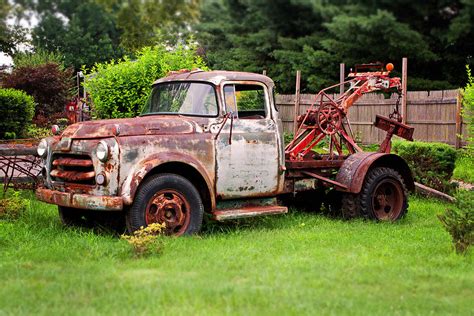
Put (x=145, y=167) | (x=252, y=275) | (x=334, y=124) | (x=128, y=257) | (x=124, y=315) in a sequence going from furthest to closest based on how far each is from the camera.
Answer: (x=334, y=124), (x=145, y=167), (x=128, y=257), (x=252, y=275), (x=124, y=315)

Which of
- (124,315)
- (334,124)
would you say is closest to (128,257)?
(124,315)

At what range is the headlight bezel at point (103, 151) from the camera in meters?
8.02

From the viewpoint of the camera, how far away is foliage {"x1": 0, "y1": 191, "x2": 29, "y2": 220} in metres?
9.66

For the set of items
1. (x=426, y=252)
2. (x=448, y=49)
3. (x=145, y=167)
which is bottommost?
(x=426, y=252)

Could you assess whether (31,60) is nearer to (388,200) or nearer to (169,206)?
(388,200)

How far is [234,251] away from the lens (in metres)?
7.61

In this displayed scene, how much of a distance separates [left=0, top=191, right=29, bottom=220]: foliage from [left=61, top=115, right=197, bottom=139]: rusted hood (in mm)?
1646

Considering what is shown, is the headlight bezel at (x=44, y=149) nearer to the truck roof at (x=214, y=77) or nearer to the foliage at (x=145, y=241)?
the truck roof at (x=214, y=77)

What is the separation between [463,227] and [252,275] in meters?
2.48

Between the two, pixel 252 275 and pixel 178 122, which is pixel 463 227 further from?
pixel 178 122

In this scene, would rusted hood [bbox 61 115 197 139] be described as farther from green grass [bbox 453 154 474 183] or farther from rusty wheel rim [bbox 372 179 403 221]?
green grass [bbox 453 154 474 183]

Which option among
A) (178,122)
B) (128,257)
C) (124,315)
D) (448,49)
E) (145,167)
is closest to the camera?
(124,315)

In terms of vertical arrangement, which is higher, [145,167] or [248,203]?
[145,167]

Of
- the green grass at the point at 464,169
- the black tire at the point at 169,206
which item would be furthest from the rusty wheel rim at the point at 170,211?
the green grass at the point at 464,169
